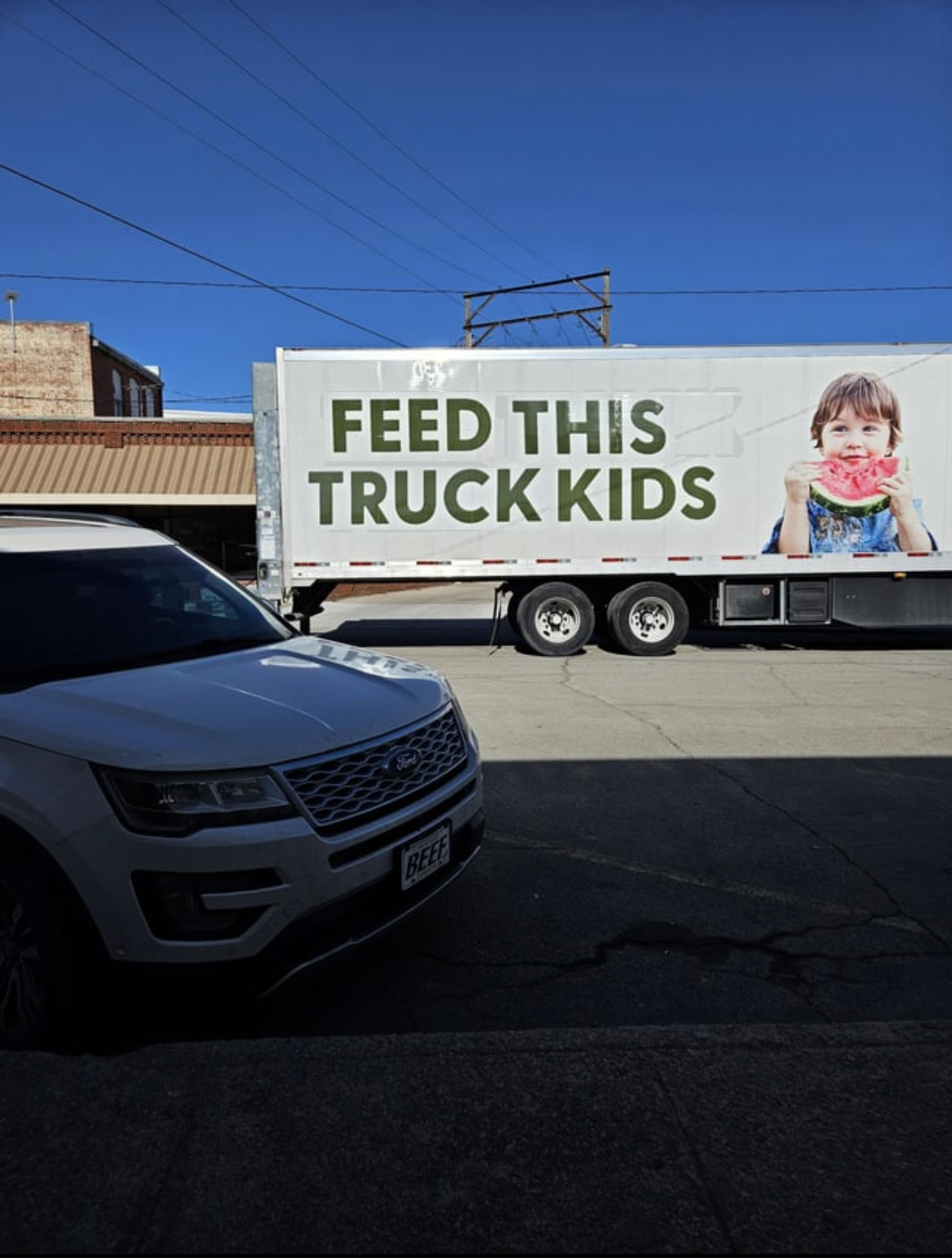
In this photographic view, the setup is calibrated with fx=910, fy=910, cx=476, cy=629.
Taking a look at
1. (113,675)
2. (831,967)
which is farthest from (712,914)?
(113,675)

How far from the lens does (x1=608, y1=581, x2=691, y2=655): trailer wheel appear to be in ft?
42.8

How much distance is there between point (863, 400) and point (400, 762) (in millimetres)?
11378

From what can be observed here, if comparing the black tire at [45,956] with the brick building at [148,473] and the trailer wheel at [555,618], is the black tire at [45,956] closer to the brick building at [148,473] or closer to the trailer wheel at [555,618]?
the trailer wheel at [555,618]

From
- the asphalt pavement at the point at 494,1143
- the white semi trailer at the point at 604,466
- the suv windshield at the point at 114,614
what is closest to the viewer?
the asphalt pavement at the point at 494,1143

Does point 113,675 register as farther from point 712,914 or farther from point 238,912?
point 712,914

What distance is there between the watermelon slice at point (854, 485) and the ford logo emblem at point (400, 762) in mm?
10894

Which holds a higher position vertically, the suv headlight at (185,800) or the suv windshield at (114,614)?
the suv windshield at (114,614)

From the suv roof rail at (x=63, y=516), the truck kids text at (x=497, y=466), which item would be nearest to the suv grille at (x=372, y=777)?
the suv roof rail at (x=63, y=516)

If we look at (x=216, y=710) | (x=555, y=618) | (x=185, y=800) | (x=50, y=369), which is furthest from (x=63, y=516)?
(x=50, y=369)

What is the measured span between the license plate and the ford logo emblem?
25 centimetres

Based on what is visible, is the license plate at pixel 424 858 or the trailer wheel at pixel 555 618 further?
the trailer wheel at pixel 555 618

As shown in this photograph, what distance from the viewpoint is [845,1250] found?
2020 mm

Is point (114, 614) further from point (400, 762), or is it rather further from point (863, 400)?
point (863, 400)

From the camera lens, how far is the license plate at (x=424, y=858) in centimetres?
316
